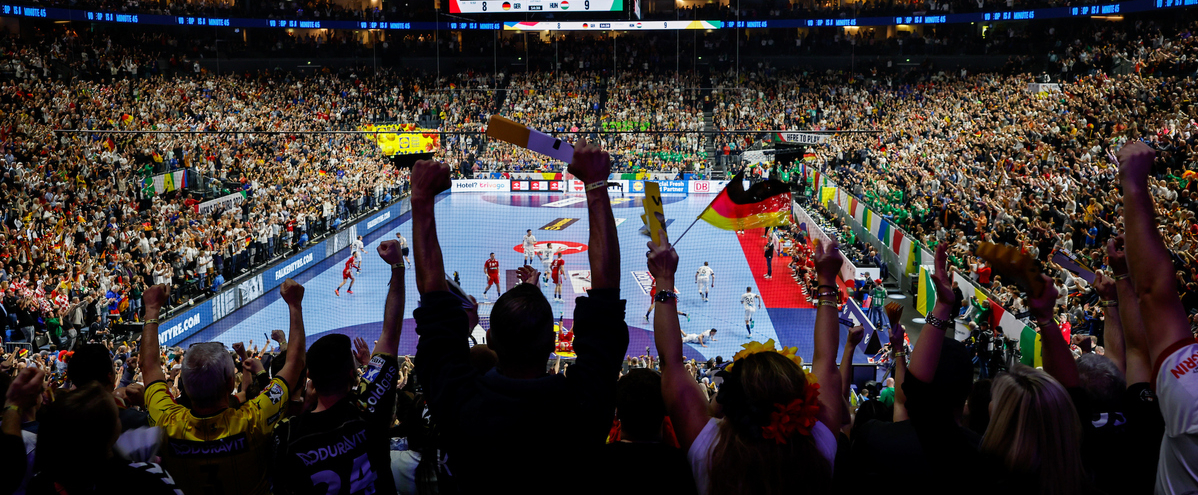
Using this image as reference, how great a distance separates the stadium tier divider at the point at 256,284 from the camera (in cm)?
1592

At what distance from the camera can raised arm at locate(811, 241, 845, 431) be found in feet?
8.63

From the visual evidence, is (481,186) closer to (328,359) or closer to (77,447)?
(328,359)

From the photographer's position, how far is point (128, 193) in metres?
21.9

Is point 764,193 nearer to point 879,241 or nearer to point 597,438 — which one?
point 597,438

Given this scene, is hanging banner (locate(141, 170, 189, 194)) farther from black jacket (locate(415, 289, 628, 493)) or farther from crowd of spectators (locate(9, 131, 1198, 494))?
black jacket (locate(415, 289, 628, 493))

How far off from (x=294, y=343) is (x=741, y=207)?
12.2ft

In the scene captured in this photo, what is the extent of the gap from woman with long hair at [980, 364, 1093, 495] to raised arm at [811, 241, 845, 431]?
0.50 metres

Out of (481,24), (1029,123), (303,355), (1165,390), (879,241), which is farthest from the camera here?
(481,24)

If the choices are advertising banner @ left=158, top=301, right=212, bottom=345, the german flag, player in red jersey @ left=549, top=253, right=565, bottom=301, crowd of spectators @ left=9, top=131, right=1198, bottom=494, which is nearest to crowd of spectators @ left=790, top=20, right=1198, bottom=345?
the german flag

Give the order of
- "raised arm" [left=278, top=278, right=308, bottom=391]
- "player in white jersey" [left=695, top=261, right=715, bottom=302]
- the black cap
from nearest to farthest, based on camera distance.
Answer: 1. the black cap
2. "raised arm" [left=278, top=278, right=308, bottom=391]
3. "player in white jersey" [left=695, top=261, right=715, bottom=302]

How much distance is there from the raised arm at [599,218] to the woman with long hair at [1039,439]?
1253mm

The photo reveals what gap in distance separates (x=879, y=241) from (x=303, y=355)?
20082mm

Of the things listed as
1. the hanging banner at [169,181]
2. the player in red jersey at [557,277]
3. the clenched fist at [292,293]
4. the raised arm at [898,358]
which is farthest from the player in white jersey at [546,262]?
the raised arm at [898,358]

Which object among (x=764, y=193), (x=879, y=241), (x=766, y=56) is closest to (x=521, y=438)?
(x=764, y=193)
